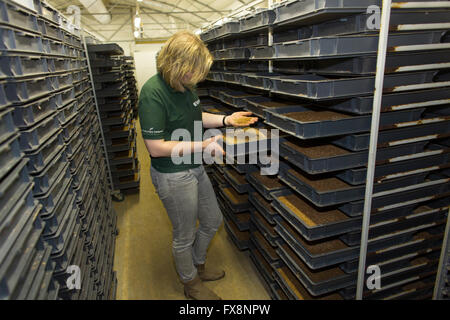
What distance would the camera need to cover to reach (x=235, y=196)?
2861mm

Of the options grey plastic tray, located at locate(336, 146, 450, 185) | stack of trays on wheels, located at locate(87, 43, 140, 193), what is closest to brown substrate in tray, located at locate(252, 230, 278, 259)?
grey plastic tray, located at locate(336, 146, 450, 185)

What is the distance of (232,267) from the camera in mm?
2600

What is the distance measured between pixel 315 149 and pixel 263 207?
70 centimetres

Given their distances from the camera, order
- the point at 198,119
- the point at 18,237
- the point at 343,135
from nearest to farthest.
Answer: the point at 18,237
the point at 343,135
the point at 198,119

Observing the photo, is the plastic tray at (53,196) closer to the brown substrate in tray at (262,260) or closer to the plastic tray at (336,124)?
the plastic tray at (336,124)

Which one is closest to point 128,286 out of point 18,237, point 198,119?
point 198,119

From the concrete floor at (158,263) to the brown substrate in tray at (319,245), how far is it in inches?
28.9

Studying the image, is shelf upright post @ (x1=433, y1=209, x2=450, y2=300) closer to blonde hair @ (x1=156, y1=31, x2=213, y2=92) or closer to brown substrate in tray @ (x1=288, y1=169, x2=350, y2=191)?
brown substrate in tray @ (x1=288, y1=169, x2=350, y2=191)

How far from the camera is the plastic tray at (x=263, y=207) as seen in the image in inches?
82.4

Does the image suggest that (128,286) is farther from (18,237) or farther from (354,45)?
(354,45)

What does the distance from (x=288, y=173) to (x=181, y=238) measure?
2.77ft

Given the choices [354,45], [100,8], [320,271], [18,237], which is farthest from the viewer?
[100,8]

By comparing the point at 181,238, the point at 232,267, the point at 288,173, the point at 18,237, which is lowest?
the point at 232,267

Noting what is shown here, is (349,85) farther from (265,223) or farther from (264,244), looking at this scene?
(264,244)
